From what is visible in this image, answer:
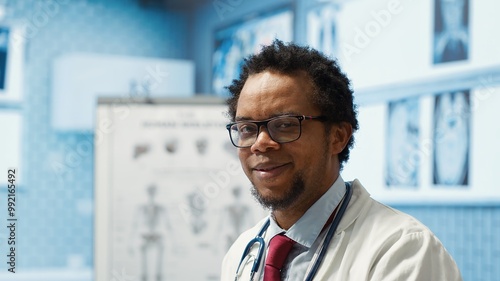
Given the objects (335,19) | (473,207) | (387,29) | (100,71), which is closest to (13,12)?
(100,71)

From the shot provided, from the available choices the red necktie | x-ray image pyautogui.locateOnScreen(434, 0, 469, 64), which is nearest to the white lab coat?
the red necktie

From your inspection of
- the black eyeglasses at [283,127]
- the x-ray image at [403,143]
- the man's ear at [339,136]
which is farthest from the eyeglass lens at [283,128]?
the x-ray image at [403,143]

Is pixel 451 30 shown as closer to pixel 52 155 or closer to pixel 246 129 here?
pixel 246 129

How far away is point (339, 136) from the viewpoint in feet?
5.08

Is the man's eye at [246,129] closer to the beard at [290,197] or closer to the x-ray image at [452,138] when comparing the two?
the beard at [290,197]

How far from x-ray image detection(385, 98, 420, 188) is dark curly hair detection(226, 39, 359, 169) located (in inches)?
46.2

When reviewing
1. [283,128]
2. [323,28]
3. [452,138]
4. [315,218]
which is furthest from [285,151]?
[323,28]

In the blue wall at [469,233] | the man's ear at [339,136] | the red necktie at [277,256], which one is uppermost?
the man's ear at [339,136]

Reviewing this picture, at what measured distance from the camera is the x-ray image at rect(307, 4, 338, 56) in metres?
3.17

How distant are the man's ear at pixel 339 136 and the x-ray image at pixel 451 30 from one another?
3.86ft

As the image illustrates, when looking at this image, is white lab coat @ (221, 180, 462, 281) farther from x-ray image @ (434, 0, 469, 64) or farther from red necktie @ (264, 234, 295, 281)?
x-ray image @ (434, 0, 469, 64)

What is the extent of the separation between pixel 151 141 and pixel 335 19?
3.61 feet

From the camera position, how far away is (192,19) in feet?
14.1

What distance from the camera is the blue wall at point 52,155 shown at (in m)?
3.83
